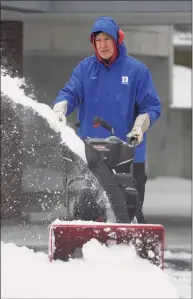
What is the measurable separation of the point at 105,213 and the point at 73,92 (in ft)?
2.57

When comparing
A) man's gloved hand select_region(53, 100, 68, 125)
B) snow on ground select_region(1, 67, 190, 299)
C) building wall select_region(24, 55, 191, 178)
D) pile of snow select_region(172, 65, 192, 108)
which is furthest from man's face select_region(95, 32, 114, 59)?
pile of snow select_region(172, 65, 192, 108)

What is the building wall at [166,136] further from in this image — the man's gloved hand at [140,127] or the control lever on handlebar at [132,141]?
the control lever on handlebar at [132,141]

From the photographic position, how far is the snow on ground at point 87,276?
568 centimetres

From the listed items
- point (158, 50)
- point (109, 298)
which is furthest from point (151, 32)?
point (109, 298)

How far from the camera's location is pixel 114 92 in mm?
6699

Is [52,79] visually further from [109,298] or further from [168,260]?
[109,298]

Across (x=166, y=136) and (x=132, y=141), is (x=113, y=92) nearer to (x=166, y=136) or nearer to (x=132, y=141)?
(x=132, y=141)

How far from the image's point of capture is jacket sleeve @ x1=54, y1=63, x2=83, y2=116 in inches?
262

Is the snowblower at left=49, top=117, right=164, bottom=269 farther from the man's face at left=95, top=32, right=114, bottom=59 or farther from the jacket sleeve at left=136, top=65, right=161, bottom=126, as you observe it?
the man's face at left=95, top=32, right=114, bottom=59

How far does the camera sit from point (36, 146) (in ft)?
47.2

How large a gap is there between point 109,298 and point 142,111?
1.47 m

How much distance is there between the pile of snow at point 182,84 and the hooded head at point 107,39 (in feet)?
67.6

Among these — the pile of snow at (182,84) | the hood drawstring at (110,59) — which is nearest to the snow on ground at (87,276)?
the hood drawstring at (110,59)

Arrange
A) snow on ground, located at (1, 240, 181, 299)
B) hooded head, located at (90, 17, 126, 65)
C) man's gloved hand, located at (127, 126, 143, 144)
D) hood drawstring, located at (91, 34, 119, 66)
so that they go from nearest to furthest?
1. snow on ground, located at (1, 240, 181, 299)
2. man's gloved hand, located at (127, 126, 143, 144)
3. hooded head, located at (90, 17, 126, 65)
4. hood drawstring, located at (91, 34, 119, 66)
